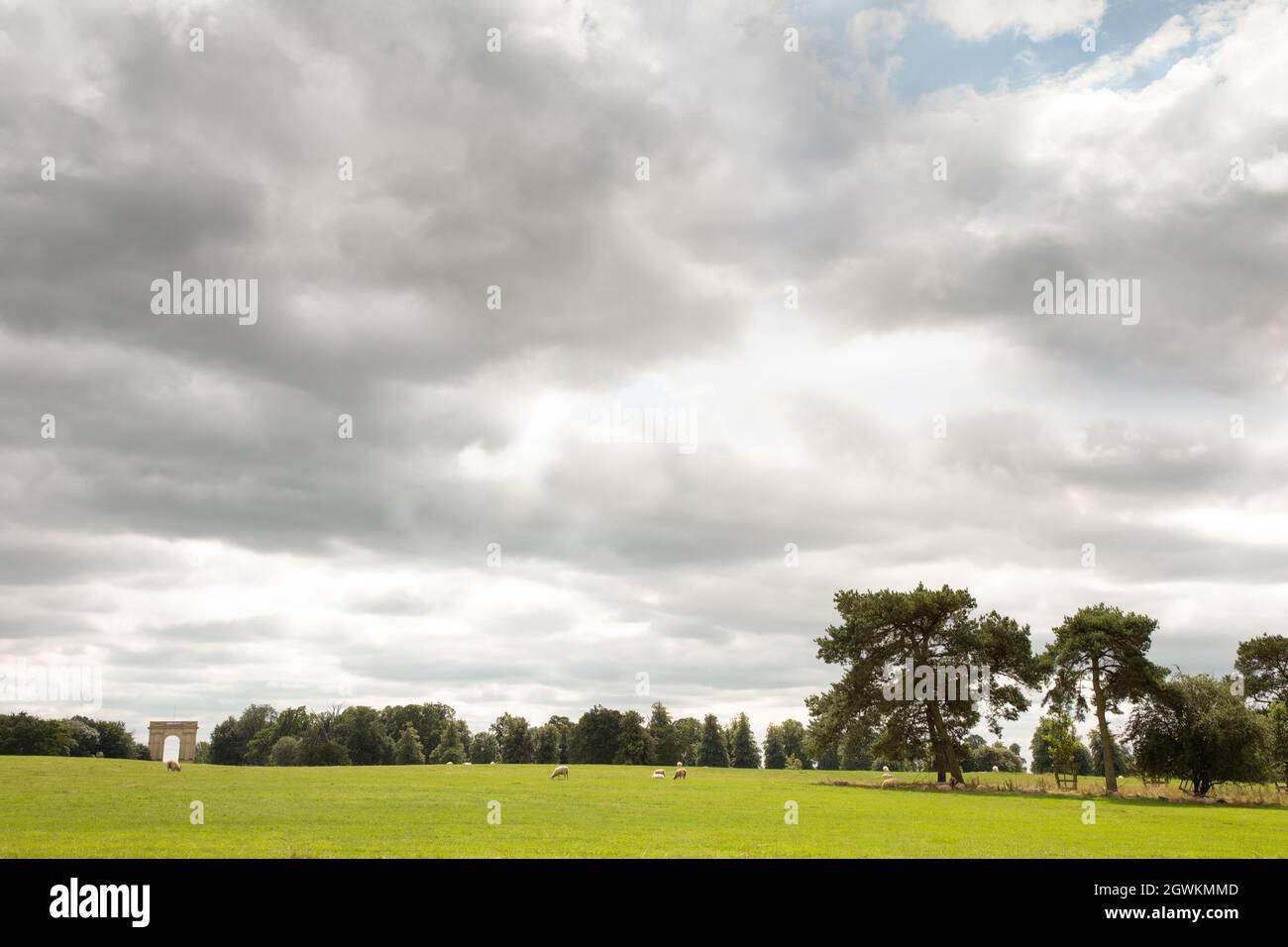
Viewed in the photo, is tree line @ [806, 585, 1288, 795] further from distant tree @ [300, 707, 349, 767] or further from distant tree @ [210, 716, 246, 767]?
distant tree @ [210, 716, 246, 767]

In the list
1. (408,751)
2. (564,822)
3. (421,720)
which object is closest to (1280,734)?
(564,822)

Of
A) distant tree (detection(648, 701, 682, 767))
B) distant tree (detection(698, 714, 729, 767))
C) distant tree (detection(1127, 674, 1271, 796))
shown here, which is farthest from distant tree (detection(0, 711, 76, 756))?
distant tree (detection(1127, 674, 1271, 796))

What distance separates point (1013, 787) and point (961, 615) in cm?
1339

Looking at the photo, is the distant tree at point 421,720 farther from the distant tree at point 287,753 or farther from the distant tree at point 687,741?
the distant tree at point 687,741

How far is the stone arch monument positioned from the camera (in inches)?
4163

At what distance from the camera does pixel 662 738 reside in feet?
517

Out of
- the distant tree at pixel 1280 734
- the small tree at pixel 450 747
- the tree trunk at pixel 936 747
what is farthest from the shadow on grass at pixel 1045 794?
the small tree at pixel 450 747

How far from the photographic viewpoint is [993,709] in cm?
6919

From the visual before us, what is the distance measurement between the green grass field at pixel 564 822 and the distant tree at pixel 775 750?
4765 inches

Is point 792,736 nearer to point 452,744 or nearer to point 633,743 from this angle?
point 633,743

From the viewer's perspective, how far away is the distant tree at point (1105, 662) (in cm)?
6531

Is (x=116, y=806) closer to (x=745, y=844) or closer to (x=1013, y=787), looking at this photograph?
(x=745, y=844)
